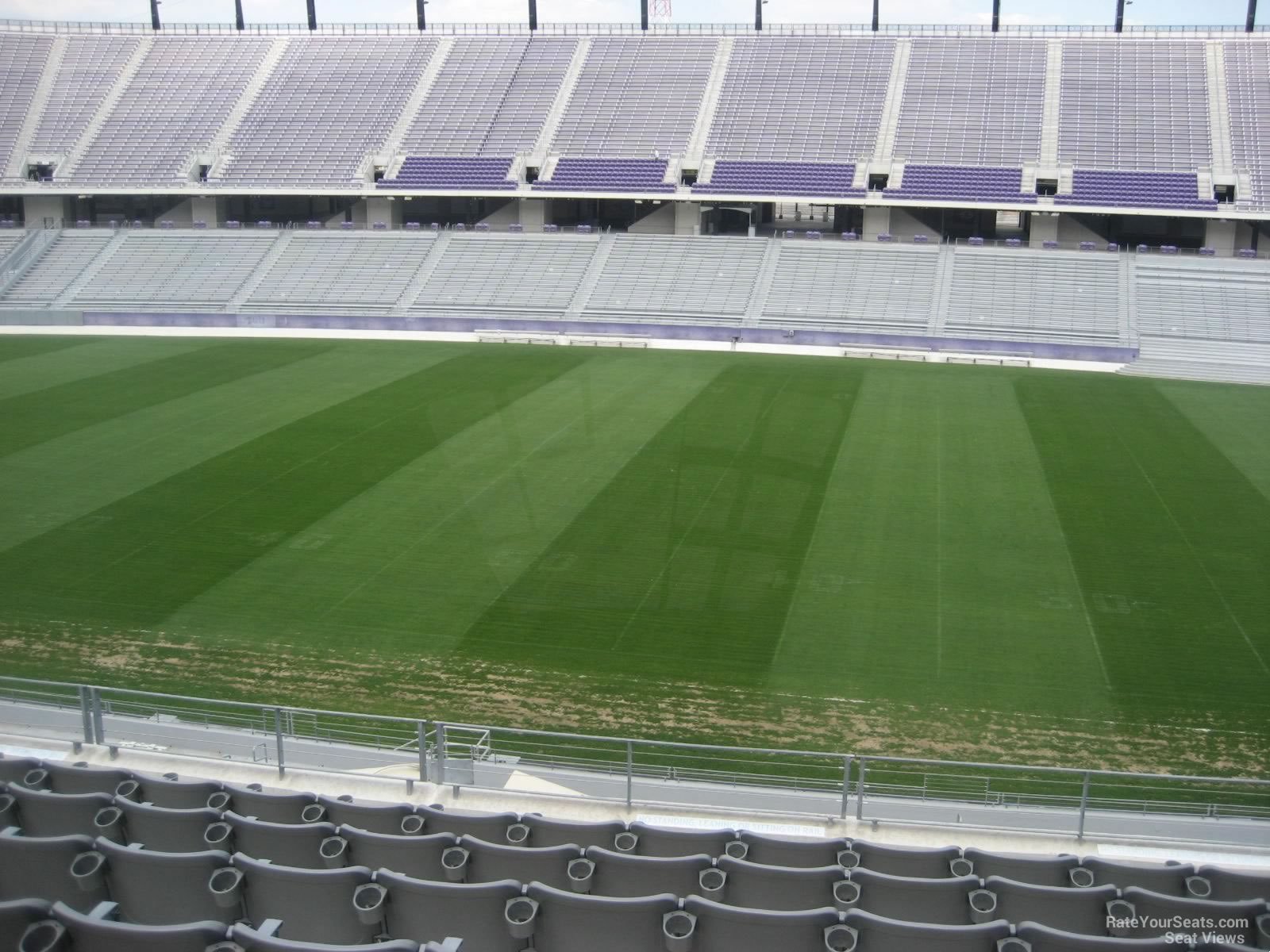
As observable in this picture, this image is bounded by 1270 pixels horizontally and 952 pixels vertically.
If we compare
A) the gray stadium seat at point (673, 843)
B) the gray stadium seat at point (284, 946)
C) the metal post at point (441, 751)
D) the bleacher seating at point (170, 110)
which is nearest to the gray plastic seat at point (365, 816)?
the gray stadium seat at point (673, 843)

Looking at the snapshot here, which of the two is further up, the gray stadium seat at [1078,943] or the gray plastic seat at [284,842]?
the gray stadium seat at [1078,943]

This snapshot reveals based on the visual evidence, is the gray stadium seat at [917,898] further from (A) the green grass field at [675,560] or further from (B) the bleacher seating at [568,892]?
(A) the green grass field at [675,560]

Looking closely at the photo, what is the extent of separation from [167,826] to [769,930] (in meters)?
3.64

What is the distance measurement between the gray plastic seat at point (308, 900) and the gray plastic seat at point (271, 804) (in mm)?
1318

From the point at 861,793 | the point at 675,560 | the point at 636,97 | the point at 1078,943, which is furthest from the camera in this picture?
the point at 636,97

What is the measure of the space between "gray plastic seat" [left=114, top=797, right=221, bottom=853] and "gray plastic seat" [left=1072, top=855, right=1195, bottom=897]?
16.9 feet

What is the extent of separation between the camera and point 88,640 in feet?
48.0

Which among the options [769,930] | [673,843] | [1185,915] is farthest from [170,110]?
[1185,915]

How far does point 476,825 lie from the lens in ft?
23.6

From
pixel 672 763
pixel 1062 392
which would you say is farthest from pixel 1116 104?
pixel 672 763

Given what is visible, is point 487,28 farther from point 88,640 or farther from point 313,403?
point 88,640

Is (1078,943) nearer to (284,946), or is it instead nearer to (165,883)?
(284,946)

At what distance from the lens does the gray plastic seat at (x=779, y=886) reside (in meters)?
6.30

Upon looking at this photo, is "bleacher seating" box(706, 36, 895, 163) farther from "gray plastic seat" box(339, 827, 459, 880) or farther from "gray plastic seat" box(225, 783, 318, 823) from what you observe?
"gray plastic seat" box(339, 827, 459, 880)
